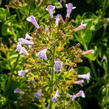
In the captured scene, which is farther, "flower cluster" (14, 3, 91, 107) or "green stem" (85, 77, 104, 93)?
"green stem" (85, 77, 104, 93)

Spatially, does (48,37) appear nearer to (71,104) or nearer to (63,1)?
(71,104)

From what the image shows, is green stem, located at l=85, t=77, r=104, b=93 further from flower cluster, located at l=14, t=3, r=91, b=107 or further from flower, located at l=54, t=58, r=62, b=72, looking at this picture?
flower, located at l=54, t=58, r=62, b=72

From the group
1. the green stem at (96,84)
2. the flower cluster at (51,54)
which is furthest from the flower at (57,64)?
the green stem at (96,84)

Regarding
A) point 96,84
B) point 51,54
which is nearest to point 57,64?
point 51,54

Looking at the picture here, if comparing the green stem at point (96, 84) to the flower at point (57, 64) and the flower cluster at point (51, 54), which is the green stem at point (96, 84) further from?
the flower at point (57, 64)

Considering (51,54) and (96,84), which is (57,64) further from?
(96,84)

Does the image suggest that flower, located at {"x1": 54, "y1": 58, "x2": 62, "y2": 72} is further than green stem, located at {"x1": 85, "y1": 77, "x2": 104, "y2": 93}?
No

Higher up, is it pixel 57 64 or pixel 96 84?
pixel 96 84

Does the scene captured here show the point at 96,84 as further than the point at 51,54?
Yes

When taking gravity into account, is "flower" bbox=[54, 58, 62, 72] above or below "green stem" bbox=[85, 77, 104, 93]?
below

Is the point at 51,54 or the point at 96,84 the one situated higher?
the point at 96,84

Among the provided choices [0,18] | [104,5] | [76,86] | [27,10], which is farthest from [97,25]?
[0,18]

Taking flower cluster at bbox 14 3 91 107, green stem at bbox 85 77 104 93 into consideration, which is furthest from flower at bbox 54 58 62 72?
green stem at bbox 85 77 104 93
